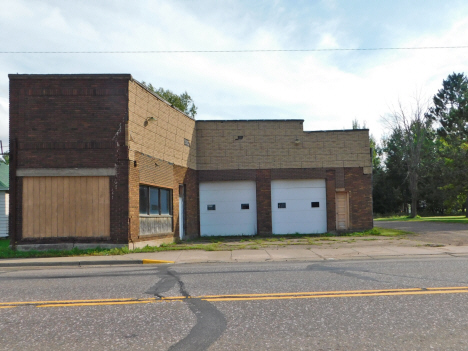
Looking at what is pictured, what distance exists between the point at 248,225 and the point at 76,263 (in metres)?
10.8

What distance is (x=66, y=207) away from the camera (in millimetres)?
15523

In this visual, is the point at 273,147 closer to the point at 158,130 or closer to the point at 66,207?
the point at 158,130

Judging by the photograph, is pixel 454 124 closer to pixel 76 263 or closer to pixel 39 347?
pixel 76 263

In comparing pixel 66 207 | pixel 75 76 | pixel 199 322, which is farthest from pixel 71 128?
pixel 199 322

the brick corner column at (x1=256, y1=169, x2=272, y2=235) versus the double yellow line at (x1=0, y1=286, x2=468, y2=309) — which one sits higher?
the brick corner column at (x1=256, y1=169, x2=272, y2=235)

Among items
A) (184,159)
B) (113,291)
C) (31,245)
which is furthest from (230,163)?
(113,291)

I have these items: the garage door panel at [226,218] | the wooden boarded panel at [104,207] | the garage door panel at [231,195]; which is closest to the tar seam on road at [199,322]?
the wooden boarded panel at [104,207]

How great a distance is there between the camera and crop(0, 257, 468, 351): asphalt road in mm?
4969

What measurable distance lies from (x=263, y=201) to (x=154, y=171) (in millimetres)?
6780

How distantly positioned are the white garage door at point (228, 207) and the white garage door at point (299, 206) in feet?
3.80

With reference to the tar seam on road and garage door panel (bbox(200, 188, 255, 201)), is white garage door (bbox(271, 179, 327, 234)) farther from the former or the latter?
the tar seam on road

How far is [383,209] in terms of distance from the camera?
207 feet

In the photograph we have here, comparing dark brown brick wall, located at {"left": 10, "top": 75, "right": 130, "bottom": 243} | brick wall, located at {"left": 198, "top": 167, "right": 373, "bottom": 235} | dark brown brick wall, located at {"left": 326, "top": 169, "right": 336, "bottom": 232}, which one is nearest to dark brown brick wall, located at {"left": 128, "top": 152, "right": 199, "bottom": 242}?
dark brown brick wall, located at {"left": 10, "top": 75, "right": 130, "bottom": 243}

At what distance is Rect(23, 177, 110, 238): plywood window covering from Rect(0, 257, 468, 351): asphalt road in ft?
18.5
